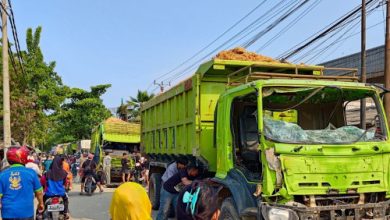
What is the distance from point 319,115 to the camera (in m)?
7.14

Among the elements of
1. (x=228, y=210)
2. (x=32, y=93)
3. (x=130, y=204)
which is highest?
(x=32, y=93)

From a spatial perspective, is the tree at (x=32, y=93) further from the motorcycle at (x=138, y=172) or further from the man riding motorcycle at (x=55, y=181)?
the man riding motorcycle at (x=55, y=181)

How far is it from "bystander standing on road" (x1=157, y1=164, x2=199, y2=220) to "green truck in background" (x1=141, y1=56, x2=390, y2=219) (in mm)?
284

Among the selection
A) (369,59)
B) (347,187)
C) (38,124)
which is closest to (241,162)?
(347,187)

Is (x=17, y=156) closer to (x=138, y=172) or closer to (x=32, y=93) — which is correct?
(x=138, y=172)

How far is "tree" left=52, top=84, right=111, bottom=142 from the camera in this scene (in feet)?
123

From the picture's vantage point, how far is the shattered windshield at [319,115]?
587 centimetres

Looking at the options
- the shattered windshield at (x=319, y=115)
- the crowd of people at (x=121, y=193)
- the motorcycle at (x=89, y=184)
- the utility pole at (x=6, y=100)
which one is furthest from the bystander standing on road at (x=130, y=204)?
the motorcycle at (x=89, y=184)

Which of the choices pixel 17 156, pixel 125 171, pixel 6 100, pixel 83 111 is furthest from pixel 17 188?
pixel 83 111

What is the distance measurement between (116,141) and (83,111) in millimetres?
17666

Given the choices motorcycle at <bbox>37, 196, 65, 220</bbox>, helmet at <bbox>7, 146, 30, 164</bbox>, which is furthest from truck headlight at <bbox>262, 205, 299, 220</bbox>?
motorcycle at <bbox>37, 196, 65, 220</bbox>

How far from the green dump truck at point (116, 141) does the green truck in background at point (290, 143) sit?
13.0 meters

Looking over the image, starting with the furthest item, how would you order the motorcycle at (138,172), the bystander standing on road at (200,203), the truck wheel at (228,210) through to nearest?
the motorcycle at (138,172) → the bystander standing on road at (200,203) → the truck wheel at (228,210)

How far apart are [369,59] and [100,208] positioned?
12.6m
